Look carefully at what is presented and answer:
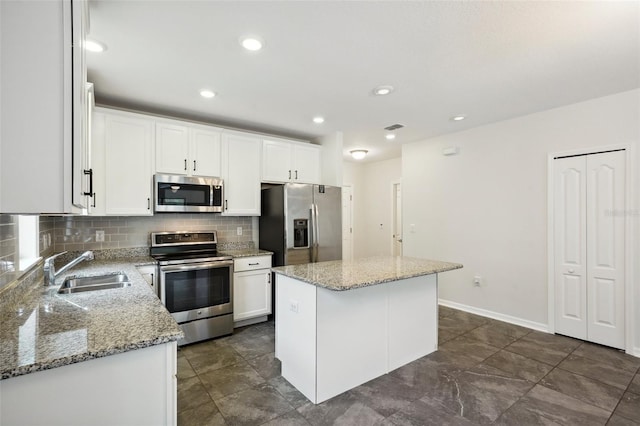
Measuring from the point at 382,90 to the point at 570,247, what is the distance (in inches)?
104

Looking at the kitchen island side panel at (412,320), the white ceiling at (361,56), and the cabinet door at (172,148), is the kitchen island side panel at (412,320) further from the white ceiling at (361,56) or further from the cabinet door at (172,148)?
the cabinet door at (172,148)

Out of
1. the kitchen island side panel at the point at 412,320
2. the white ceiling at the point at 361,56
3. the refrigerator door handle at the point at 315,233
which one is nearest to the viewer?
the white ceiling at the point at 361,56

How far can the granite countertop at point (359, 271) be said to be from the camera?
212 centimetres

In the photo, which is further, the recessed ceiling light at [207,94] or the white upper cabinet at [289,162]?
the white upper cabinet at [289,162]

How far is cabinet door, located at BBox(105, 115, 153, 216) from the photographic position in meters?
3.14

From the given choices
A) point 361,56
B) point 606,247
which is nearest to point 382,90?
point 361,56

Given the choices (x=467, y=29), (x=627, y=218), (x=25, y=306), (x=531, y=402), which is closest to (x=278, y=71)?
(x=467, y=29)

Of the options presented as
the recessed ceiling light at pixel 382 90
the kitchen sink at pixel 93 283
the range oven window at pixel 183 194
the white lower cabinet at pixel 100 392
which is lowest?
the white lower cabinet at pixel 100 392

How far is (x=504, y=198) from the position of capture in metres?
3.90

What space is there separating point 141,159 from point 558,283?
4.73m

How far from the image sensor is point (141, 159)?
329 centimetres

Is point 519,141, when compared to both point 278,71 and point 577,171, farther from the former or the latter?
point 278,71

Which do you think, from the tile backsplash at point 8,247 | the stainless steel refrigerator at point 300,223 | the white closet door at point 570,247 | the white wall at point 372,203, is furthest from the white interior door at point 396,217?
the tile backsplash at point 8,247

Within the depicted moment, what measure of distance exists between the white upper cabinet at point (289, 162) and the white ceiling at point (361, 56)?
60cm
